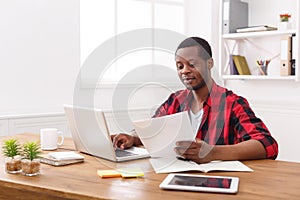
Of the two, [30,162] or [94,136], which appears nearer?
[30,162]

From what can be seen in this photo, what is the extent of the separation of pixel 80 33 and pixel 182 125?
220cm

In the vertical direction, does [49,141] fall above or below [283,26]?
below

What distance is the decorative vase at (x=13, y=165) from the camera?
1604mm

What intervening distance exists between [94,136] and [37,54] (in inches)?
66.9

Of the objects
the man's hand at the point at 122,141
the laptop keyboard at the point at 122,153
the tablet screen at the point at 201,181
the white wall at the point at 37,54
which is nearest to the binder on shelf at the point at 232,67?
the white wall at the point at 37,54

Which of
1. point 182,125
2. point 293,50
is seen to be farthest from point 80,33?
point 182,125

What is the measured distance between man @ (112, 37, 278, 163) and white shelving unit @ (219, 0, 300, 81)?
1502mm

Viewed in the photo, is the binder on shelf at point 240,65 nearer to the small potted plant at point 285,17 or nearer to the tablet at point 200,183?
the small potted plant at point 285,17

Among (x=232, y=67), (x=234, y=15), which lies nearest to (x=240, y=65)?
(x=232, y=67)

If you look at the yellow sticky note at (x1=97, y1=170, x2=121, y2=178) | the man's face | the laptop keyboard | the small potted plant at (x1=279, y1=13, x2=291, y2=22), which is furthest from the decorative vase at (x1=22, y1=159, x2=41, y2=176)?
the small potted plant at (x1=279, y1=13, x2=291, y2=22)

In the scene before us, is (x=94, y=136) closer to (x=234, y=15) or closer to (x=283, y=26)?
(x=283, y=26)

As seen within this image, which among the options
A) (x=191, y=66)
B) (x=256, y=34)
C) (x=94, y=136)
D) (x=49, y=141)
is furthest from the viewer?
(x=256, y=34)

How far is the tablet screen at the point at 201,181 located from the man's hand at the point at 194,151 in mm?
201

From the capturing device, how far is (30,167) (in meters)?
1.56
